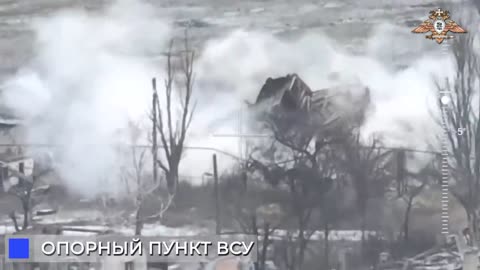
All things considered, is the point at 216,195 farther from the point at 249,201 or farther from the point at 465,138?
the point at 465,138

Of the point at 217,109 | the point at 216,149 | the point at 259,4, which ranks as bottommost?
the point at 216,149

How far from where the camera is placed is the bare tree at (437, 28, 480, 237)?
8.14 feet

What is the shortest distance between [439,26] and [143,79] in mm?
1237

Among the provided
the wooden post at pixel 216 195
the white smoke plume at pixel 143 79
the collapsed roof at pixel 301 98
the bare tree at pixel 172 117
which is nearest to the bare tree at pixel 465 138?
the white smoke plume at pixel 143 79

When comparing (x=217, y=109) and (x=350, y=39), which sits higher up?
(x=350, y=39)

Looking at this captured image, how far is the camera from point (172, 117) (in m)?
2.45

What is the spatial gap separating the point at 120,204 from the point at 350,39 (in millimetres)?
1155

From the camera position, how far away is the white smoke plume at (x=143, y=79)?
2443 millimetres

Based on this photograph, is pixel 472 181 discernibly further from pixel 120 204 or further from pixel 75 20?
pixel 75 20

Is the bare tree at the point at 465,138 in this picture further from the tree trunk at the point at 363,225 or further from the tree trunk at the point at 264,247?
the tree trunk at the point at 264,247

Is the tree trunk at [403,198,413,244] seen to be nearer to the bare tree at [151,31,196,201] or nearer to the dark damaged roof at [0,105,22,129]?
the bare tree at [151,31,196,201]

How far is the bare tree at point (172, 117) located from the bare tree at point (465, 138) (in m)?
1.06

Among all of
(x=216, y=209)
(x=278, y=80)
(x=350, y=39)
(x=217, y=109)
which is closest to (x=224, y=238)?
(x=216, y=209)

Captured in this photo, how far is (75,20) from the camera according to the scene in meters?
2.47
